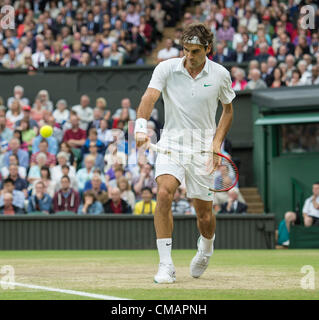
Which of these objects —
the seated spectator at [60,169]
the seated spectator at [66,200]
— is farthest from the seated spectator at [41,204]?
the seated spectator at [60,169]

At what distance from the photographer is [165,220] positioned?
768cm

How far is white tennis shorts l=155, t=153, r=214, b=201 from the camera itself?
777 cm

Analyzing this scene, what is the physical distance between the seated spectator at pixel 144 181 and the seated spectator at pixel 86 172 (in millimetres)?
934

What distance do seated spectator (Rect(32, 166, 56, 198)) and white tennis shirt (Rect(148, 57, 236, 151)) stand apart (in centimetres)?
985

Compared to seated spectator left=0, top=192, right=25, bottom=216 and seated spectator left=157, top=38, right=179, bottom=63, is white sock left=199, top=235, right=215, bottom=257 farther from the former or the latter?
seated spectator left=157, top=38, right=179, bottom=63

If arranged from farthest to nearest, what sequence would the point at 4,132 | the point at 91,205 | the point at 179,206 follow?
the point at 4,132 → the point at 91,205 → the point at 179,206

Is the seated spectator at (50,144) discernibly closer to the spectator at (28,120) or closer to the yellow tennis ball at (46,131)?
the yellow tennis ball at (46,131)

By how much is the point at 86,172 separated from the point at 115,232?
5.94 ft

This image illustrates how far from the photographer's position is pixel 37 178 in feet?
58.9

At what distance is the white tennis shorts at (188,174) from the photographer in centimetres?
777

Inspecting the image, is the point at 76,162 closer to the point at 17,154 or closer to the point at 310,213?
the point at 17,154

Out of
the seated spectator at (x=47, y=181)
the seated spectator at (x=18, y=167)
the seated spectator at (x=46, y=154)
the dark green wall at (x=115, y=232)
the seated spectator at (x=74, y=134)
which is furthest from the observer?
the seated spectator at (x=74, y=134)

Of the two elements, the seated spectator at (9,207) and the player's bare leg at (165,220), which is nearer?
the player's bare leg at (165,220)

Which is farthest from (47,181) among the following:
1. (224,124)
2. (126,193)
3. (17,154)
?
(224,124)
